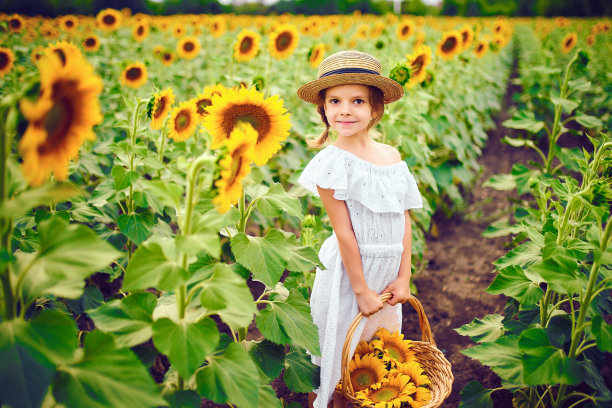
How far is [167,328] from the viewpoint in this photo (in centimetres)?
110

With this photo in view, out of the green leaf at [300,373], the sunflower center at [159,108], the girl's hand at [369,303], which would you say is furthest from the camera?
the sunflower center at [159,108]

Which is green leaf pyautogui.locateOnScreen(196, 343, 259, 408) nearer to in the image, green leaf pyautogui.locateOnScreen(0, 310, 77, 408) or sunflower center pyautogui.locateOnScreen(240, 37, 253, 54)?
green leaf pyautogui.locateOnScreen(0, 310, 77, 408)

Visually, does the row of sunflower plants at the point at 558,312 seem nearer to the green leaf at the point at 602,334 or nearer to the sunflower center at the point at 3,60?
the green leaf at the point at 602,334

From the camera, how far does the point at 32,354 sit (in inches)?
34.7

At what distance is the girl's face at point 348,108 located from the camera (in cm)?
191

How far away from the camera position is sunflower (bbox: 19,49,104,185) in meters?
0.79

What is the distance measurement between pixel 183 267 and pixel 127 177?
3.78 feet

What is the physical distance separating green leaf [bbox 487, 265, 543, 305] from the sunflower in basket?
0.52 metres

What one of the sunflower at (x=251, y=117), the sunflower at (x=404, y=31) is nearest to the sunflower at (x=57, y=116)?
the sunflower at (x=251, y=117)

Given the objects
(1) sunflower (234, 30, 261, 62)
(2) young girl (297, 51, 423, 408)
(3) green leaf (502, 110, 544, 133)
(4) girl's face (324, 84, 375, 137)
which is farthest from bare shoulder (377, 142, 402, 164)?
(1) sunflower (234, 30, 261, 62)

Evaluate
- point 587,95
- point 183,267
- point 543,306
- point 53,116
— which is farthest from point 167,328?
point 587,95

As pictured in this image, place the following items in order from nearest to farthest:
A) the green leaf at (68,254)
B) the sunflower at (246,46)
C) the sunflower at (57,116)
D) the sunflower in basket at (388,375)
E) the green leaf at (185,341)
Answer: the sunflower at (57,116) < the green leaf at (68,254) < the green leaf at (185,341) < the sunflower in basket at (388,375) < the sunflower at (246,46)

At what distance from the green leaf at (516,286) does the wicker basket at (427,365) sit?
363 millimetres

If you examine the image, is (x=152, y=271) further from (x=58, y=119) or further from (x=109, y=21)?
(x=109, y=21)
